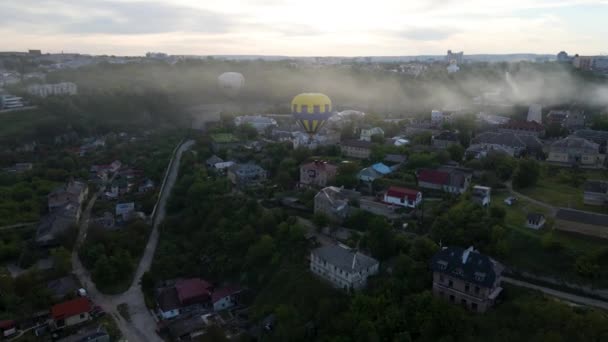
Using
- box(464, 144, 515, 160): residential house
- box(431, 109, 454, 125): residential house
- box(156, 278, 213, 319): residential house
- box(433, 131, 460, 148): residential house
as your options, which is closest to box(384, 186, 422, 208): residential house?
box(464, 144, 515, 160): residential house

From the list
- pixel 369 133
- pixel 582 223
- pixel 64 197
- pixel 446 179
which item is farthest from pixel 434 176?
pixel 64 197

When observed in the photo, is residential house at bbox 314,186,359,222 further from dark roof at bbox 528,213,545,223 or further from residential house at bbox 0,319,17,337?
residential house at bbox 0,319,17,337

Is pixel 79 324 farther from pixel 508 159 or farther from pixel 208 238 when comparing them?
pixel 508 159

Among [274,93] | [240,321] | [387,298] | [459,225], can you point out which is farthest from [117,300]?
[274,93]

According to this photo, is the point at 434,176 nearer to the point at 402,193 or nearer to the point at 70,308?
the point at 402,193

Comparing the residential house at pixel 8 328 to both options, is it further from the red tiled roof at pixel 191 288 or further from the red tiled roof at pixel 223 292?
the red tiled roof at pixel 223 292

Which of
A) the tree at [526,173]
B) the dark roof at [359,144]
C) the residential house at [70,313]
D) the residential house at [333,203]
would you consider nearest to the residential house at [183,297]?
the residential house at [70,313]
